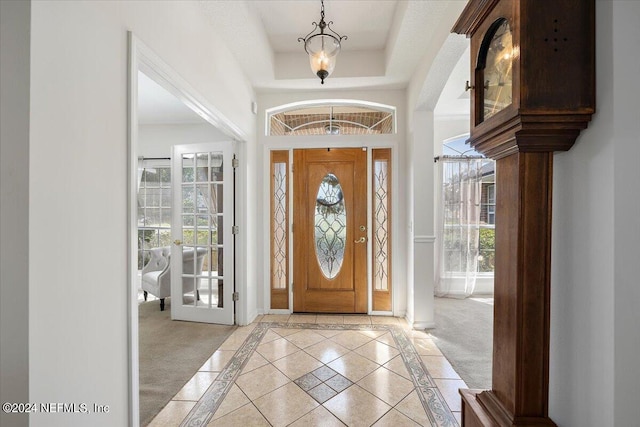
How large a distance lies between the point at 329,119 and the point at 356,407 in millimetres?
3075

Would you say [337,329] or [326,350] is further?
[337,329]

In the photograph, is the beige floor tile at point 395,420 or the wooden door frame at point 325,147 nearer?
the beige floor tile at point 395,420

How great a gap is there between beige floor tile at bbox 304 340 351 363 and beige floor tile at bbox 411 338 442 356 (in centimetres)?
67

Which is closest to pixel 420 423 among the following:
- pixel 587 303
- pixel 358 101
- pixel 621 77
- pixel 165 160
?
pixel 587 303

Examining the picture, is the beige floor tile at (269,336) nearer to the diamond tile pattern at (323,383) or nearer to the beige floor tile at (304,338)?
the beige floor tile at (304,338)

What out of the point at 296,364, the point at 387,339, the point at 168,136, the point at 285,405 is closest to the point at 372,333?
the point at 387,339

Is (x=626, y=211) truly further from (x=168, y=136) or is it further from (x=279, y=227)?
(x=168, y=136)

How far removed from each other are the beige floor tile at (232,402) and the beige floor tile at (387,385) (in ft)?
2.73

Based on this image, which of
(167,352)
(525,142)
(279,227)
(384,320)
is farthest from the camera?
Answer: (279,227)

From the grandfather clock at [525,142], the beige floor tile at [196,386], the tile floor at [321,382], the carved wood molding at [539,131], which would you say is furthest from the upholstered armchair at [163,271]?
the carved wood molding at [539,131]

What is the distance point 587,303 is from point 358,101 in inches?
129

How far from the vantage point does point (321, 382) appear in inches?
83.4

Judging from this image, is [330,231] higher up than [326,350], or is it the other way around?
[330,231]

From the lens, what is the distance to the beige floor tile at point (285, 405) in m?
1.75
